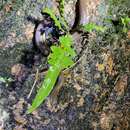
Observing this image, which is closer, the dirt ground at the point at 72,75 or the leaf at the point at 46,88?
the leaf at the point at 46,88

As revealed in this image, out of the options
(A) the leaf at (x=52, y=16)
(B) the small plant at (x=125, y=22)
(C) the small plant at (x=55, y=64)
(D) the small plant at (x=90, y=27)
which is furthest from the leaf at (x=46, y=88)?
(B) the small plant at (x=125, y=22)

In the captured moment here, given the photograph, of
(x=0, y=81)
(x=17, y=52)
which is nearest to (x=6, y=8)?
(x=17, y=52)

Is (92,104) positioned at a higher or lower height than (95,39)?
lower

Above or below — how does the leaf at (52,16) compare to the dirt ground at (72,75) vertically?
above

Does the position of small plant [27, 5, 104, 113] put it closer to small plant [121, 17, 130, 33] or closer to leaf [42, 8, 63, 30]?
leaf [42, 8, 63, 30]

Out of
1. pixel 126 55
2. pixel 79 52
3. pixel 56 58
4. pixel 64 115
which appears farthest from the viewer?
pixel 126 55

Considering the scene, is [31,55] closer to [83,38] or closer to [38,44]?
[38,44]

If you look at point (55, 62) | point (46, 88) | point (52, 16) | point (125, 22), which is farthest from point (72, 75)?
point (125, 22)

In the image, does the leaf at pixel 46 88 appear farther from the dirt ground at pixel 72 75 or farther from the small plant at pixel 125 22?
the small plant at pixel 125 22
